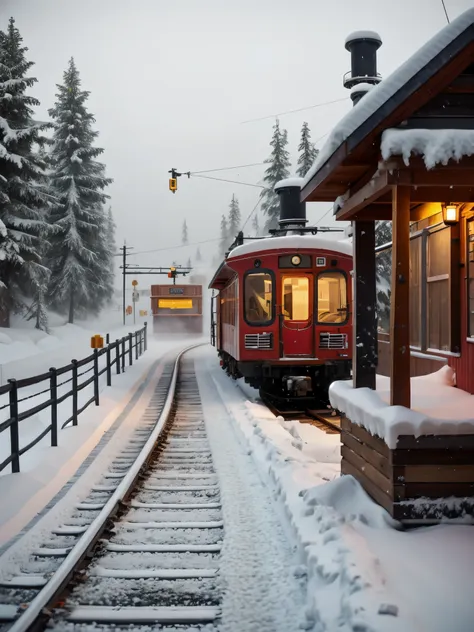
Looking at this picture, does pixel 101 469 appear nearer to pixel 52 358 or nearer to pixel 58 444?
pixel 58 444

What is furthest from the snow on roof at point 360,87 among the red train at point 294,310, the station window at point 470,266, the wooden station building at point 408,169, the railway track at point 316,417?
the wooden station building at point 408,169

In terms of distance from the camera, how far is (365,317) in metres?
6.24

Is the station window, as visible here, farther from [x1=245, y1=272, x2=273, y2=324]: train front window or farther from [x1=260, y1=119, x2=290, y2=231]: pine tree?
[x1=260, y1=119, x2=290, y2=231]: pine tree

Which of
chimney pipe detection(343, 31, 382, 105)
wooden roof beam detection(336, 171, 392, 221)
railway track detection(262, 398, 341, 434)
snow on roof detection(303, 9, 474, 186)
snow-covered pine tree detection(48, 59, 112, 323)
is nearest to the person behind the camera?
snow on roof detection(303, 9, 474, 186)

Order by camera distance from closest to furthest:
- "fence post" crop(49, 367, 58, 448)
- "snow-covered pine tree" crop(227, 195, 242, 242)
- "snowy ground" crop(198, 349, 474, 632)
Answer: "snowy ground" crop(198, 349, 474, 632), "fence post" crop(49, 367, 58, 448), "snow-covered pine tree" crop(227, 195, 242, 242)

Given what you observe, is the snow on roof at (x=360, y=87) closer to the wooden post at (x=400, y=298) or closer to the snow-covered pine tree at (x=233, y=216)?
the wooden post at (x=400, y=298)

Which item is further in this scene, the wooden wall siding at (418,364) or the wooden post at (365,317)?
the wooden wall siding at (418,364)

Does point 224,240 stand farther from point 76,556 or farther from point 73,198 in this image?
point 76,556

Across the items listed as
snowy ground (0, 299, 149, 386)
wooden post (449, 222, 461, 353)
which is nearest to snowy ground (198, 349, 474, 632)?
wooden post (449, 222, 461, 353)

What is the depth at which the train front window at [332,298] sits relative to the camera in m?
13.2

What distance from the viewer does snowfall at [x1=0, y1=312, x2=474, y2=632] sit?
11.5 ft

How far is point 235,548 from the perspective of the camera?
191 inches

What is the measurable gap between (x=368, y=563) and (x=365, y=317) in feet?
9.42

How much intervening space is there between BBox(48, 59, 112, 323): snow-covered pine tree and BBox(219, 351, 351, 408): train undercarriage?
26.8 m
